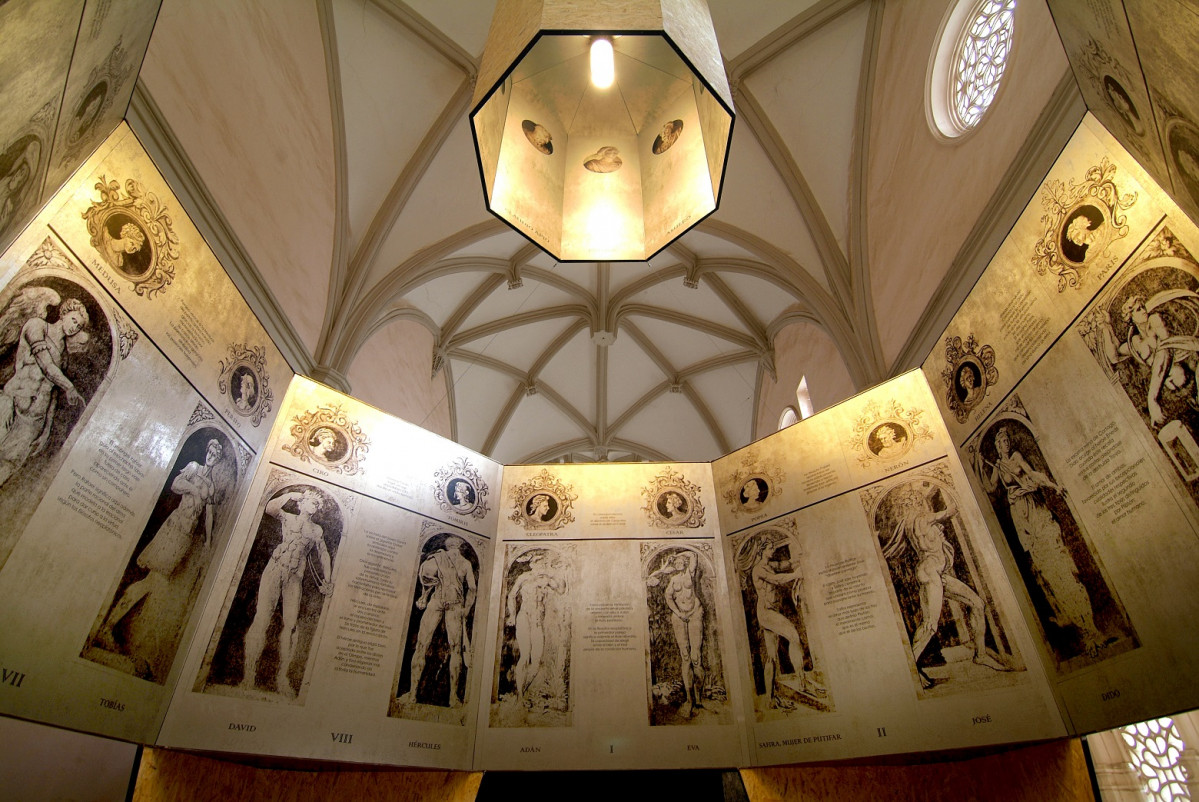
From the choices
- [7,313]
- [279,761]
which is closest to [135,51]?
[7,313]

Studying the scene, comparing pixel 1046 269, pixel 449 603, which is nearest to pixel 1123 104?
pixel 1046 269

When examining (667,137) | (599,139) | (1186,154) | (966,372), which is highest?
(599,139)

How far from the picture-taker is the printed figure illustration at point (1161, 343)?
11.3 feet

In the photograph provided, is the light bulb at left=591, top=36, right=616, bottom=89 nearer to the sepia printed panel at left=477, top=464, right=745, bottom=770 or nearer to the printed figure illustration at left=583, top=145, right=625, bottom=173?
the printed figure illustration at left=583, top=145, right=625, bottom=173

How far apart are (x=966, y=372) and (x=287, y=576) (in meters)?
5.84

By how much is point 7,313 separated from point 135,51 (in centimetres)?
153

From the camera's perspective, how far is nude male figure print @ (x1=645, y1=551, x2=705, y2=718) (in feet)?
19.8

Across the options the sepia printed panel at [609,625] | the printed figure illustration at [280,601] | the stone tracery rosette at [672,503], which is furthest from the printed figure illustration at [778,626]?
the printed figure illustration at [280,601]

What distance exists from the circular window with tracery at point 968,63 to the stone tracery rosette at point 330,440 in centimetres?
642

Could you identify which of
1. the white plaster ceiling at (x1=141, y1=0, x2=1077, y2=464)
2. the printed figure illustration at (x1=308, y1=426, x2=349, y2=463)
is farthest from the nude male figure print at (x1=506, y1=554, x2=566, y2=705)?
the white plaster ceiling at (x1=141, y1=0, x2=1077, y2=464)

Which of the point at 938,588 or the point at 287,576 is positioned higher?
the point at 287,576

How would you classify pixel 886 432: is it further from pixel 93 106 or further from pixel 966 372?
pixel 93 106

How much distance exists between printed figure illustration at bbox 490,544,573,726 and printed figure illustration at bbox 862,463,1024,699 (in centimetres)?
297

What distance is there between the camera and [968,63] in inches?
261
